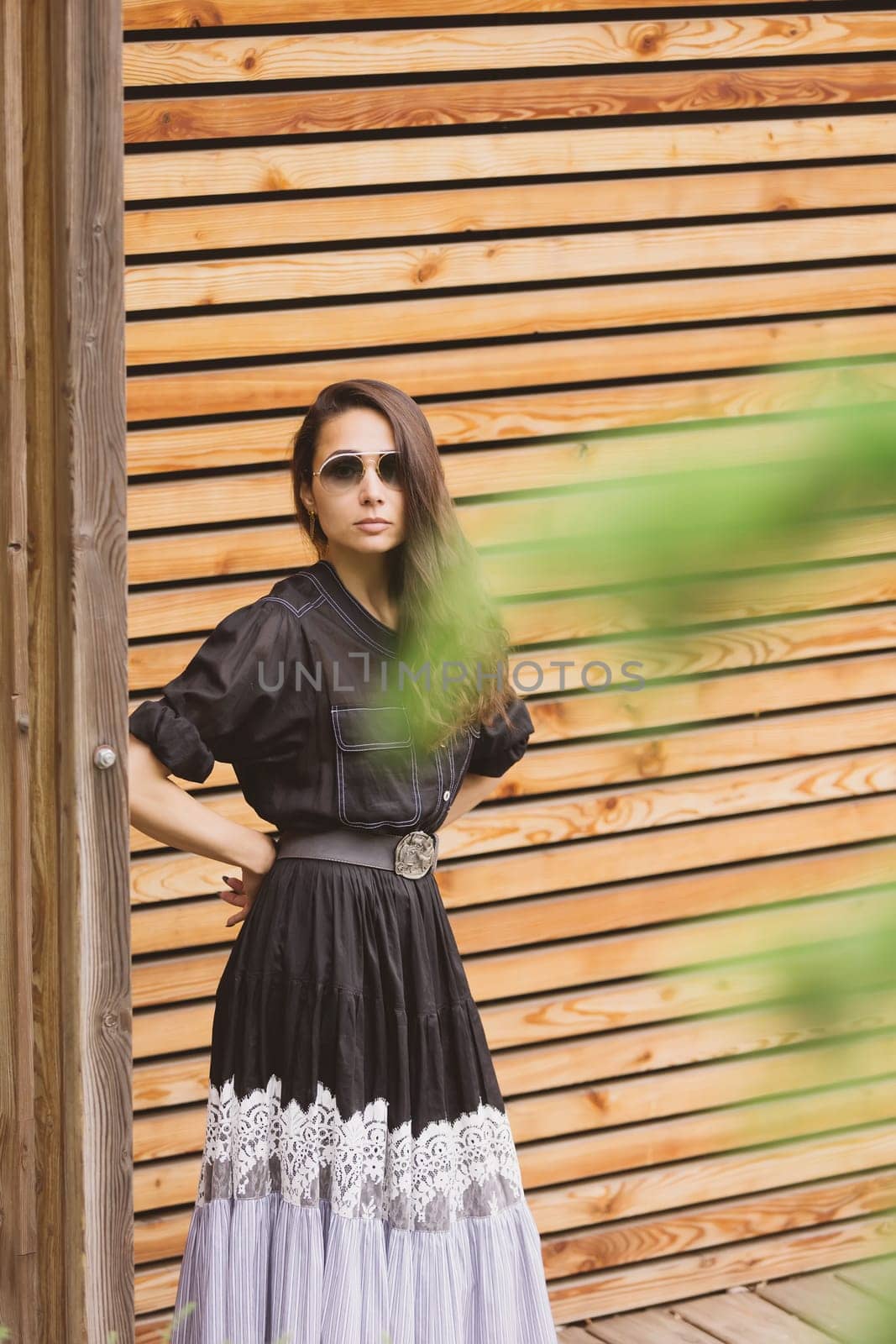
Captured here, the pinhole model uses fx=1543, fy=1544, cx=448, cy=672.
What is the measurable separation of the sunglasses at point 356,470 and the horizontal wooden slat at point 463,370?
0.88 m

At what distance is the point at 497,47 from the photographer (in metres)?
3.34

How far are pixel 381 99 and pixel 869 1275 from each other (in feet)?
10.6

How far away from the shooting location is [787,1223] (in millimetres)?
3943

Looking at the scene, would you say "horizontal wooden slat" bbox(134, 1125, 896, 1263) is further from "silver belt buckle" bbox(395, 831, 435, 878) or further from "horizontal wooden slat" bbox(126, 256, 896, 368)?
"horizontal wooden slat" bbox(126, 256, 896, 368)

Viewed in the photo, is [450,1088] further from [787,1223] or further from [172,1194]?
[787,1223]

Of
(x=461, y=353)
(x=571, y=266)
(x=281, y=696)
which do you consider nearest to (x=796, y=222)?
(x=571, y=266)

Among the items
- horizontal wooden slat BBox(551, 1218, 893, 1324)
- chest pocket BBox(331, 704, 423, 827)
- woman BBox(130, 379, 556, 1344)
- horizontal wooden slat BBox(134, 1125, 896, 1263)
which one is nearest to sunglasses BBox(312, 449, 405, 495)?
woman BBox(130, 379, 556, 1344)

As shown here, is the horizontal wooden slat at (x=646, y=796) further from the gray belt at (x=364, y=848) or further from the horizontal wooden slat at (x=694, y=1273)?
the horizontal wooden slat at (x=694, y=1273)

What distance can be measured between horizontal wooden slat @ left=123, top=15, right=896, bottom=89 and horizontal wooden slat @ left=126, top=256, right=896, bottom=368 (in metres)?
0.39

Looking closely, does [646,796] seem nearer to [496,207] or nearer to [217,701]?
[496,207]

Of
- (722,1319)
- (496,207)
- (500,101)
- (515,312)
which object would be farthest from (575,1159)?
(500,101)

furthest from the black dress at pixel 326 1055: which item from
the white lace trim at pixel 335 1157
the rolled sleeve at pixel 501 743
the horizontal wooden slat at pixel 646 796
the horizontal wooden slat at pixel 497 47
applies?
the horizontal wooden slat at pixel 497 47

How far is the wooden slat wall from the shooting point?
3168 millimetres

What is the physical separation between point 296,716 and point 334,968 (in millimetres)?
406
